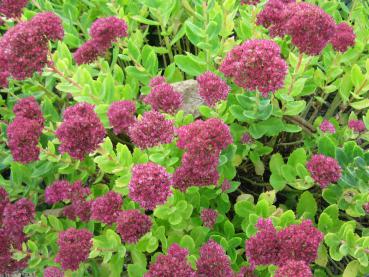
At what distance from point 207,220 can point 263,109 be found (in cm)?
48

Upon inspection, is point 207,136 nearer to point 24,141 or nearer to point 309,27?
point 309,27

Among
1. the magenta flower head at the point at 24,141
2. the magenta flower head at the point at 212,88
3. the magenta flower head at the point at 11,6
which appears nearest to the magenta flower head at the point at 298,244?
the magenta flower head at the point at 212,88

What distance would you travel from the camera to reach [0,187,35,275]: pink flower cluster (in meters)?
1.81

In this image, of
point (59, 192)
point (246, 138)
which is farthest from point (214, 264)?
point (59, 192)

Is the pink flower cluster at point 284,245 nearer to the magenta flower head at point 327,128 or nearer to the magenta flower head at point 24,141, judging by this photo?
the magenta flower head at point 327,128

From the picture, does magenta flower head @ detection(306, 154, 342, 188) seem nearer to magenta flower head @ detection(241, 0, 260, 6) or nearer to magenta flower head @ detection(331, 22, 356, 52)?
magenta flower head @ detection(331, 22, 356, 52)

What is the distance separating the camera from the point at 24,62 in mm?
1755

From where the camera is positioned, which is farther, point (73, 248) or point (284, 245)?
point (73, 248)

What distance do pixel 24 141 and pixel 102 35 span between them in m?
0.56

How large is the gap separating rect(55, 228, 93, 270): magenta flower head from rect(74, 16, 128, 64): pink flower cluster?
80 cm

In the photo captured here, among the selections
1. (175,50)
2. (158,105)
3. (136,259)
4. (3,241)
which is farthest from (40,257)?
(175,50)

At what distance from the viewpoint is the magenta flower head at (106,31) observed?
199 cm

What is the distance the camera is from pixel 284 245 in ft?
4.68

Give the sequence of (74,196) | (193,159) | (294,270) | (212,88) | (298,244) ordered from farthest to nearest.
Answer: (74,196)
(212,88)
(193,159)
(298,244)
(294,270)
